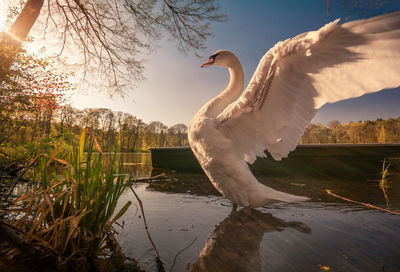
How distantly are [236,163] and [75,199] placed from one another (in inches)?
73.4

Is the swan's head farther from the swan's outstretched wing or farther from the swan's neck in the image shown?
the swan's outstretched wing

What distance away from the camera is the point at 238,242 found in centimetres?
161

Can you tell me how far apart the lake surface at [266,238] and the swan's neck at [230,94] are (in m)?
1.48

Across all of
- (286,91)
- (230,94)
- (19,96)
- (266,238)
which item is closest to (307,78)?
(286,91)

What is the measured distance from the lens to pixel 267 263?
4.21ft

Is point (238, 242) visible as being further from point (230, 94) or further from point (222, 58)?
point (222, 58)

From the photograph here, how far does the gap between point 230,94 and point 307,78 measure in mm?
1318

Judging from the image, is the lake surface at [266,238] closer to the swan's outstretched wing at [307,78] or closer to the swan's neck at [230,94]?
the swan's outstretched wing at [307,78]

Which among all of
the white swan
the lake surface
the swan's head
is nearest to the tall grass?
the lake surface

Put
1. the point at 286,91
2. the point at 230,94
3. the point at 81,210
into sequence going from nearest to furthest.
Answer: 1. the point at 81,210
2. the point at 286,91
3. the point at 230,94

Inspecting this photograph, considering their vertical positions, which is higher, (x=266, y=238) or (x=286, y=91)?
(x=286, y=91)

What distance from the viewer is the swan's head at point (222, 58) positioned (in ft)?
11.2

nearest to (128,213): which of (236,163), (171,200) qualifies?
(171,200)

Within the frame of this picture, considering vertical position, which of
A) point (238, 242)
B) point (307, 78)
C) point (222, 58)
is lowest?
point (238, 242)
